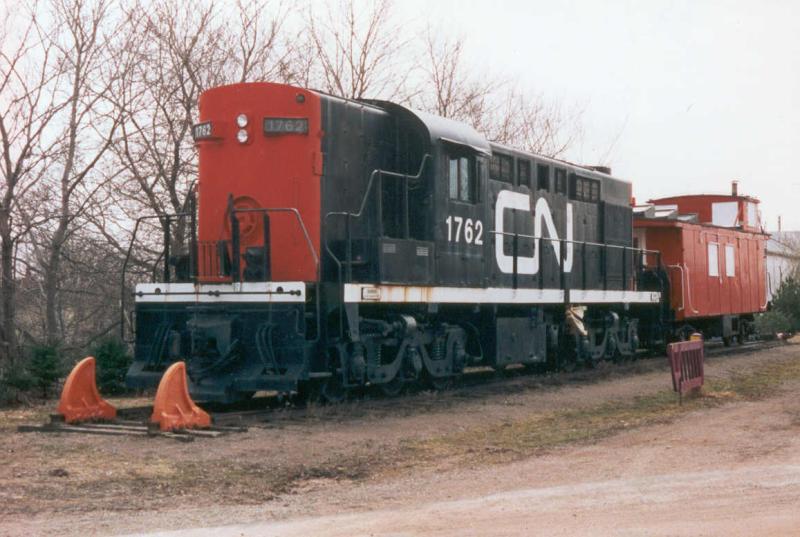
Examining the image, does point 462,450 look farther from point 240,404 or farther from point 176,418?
point 240,404

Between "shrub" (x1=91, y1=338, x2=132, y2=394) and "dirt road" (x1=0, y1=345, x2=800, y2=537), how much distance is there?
4.17 meters

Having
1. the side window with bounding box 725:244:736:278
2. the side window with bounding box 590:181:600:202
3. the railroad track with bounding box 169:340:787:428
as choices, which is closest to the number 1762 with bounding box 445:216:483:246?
the railroad track with bounding box 169:340:787:428

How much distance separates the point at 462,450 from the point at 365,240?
3.73 m

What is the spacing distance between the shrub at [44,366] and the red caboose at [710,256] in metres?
14.2

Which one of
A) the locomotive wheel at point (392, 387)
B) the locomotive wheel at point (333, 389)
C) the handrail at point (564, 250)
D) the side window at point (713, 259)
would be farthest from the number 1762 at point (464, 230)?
the side window at point (713, 259)

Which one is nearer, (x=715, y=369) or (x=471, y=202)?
(x=471, y=202)

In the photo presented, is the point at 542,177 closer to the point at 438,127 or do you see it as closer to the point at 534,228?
the point at 534,228

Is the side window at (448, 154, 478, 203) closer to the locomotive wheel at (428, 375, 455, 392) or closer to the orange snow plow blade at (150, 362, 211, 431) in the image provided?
the locomotive wheel at (428, 375, 455, 392)

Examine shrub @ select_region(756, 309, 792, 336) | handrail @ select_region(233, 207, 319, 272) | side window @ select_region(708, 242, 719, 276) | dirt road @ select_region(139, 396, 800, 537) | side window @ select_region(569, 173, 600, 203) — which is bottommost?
dirt road @ select_region(139, 396, 800, 537)

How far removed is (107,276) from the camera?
790 inches

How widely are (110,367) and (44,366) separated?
1.24 metres

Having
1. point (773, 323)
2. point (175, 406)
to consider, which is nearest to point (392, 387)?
point (175, 406)

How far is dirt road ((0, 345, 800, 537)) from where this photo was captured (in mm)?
6547

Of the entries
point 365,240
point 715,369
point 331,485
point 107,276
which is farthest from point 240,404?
point 715,369
